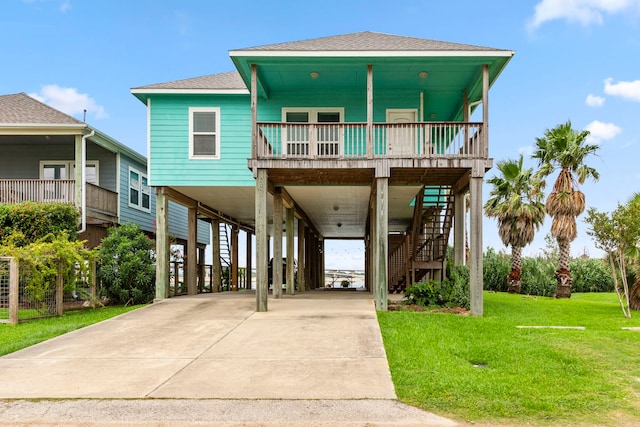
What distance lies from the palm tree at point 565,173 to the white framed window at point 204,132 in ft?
47.6

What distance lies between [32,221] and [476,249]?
1232 centimetres

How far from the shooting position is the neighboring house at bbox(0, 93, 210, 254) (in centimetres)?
1642

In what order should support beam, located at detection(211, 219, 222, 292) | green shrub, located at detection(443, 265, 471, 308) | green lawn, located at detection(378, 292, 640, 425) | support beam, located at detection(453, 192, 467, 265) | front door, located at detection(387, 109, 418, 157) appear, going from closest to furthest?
green lawn, located at detection(378, 292, 640, 425) < front door, located at detection(387, 109, 418, 157) < green shrub, located at detection(443, 265, 471, 308) < support beam, located at detection(453, 192, 467, 265) < support beam, located at detection(211, 219, 222, 292)

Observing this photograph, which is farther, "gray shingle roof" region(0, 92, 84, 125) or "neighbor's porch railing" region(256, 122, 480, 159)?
"gray shingle roof" region(0, 92, 84, 125)

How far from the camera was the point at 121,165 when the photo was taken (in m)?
19.7

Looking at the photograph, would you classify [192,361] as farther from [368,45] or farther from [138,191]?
[138,191]

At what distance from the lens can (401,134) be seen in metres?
14.4

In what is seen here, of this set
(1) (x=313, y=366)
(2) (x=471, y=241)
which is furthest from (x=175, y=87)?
(1) (x=313, y=366)

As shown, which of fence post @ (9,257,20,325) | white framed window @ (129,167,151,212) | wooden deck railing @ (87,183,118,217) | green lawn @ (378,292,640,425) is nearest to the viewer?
green lawn @ (378,292,640,425)

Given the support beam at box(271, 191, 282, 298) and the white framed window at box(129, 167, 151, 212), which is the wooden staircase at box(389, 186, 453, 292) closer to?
the support beam at box(271, 191, 282, 298)

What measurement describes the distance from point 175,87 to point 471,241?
31.0 ft

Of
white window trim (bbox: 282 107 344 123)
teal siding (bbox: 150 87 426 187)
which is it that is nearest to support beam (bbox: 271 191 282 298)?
teal siding (bbox: 150 87 426 187)

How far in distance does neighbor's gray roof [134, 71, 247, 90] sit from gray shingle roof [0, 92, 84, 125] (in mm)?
3074

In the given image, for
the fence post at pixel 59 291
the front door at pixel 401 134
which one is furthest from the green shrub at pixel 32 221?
the front door at pixel 401 134
